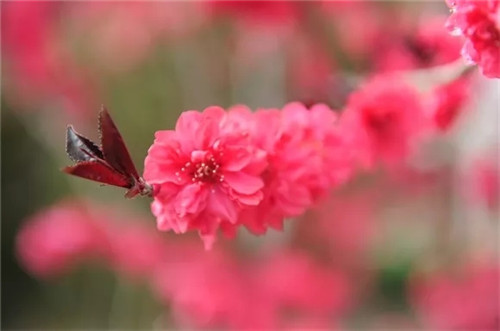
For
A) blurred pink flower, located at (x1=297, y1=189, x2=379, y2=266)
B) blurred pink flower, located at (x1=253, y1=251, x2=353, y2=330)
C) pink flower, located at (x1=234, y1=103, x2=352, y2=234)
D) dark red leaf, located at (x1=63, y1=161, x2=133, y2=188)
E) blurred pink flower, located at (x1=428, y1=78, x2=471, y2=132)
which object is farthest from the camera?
blurred pink flower, located at (x1=297, y1=189, x2=379, y2=266)

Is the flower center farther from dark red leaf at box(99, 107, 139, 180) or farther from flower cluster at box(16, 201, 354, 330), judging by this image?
flower cluster at box(16, 201, 354, 330)

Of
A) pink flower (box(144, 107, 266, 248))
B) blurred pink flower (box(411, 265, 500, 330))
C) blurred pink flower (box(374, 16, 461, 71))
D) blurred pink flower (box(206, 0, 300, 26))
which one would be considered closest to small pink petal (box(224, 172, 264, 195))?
pink flower (box(144, 107, 266, 248))

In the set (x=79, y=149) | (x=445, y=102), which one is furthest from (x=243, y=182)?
(x=445, y=102)

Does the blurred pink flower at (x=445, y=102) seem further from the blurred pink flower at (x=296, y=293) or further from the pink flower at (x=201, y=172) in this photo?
the blurred pink flower at (x=296, y=293)

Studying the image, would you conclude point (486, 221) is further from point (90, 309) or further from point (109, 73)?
point (90, 309)

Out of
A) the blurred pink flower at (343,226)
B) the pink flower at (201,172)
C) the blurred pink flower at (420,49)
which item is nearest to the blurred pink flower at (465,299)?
the blurred pink flower at (343,226)
